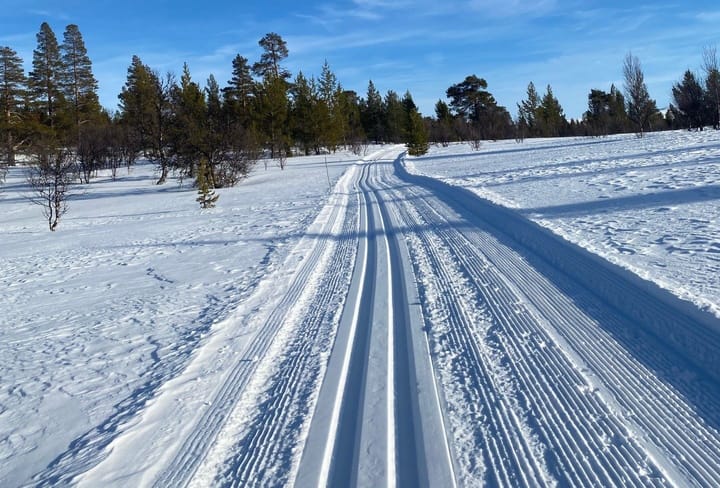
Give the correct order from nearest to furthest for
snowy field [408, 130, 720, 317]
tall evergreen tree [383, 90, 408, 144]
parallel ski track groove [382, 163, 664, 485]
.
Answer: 1. parallel ski track groove [382, 163, 664, 485]
2. snowy field [408, 130, 720, 317]
3. tall evergreen tree [383, 90, 408, 144]

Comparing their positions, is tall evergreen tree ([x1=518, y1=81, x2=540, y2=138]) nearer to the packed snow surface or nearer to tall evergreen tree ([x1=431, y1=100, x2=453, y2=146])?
tall evergreen tree ([x1=431, y1=100, x2=453, y2=146])

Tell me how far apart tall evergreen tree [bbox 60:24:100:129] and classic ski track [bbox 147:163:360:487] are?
56.8 metres

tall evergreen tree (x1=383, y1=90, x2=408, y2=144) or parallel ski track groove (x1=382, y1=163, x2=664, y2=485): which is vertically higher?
tall evergreen tree (x1=383, y1=90, x2=408, y2=144)

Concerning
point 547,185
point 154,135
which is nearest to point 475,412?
point 547,185

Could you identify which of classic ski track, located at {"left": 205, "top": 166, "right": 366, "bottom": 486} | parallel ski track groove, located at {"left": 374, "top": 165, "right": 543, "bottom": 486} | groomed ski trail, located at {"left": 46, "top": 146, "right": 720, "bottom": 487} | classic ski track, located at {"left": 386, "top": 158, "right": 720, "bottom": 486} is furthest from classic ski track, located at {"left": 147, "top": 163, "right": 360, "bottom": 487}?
classic ski track, located at {"left": 386, "top": 158, "right": 720, "bottom": 486}

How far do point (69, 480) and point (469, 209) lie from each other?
1035cm

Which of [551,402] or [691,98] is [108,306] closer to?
[551,402]

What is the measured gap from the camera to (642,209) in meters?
9.24

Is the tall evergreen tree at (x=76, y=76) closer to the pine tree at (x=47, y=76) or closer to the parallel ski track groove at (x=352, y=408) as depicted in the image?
the pine tree at (x=47, y=76)

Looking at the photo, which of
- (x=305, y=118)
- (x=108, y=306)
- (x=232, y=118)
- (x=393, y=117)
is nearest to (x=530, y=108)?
(x=393, y=117)

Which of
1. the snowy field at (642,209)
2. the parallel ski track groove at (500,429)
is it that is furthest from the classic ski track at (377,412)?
the snowy field at (642,209)

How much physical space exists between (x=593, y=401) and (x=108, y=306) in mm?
6267

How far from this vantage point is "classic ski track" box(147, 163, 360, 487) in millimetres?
2930

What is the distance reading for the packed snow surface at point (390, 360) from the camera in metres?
2.86
